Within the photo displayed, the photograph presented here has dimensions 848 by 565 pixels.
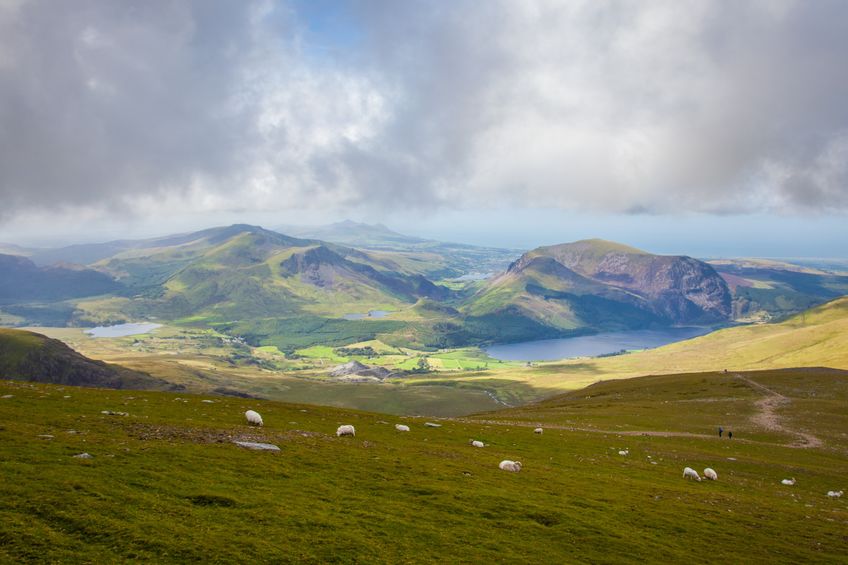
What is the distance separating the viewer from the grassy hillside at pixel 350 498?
18125 millimetres

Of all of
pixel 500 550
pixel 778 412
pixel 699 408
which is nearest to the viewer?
pixel 500 550

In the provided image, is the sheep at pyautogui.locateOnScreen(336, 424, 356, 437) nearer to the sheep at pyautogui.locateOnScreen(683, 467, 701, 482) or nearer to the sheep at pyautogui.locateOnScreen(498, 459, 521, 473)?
the sheep at pyautogui.locateOnScreen(498, 459, 521, 473)

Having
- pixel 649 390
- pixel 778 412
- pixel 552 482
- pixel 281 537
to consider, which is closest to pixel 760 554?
pixel 552 482

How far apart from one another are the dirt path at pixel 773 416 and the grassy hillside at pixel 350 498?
18.7m

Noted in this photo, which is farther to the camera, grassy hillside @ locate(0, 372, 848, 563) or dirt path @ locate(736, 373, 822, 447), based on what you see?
dirt path @ locate(736, 373, 822, 447)

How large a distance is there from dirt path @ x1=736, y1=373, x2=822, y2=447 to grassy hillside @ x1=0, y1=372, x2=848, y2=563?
61.4ft

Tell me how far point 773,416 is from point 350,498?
85833mm

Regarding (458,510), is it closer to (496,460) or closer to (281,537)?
(281,537)

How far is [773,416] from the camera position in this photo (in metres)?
82.8

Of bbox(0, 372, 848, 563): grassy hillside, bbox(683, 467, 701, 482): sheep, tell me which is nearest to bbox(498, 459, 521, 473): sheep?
bbox(0, 372, 848, 563): grassy hillside

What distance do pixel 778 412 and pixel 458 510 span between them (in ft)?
282

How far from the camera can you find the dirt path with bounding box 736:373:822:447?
65.7 m

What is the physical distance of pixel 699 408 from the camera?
9444cm

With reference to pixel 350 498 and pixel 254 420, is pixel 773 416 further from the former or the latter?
pixel 350 498
